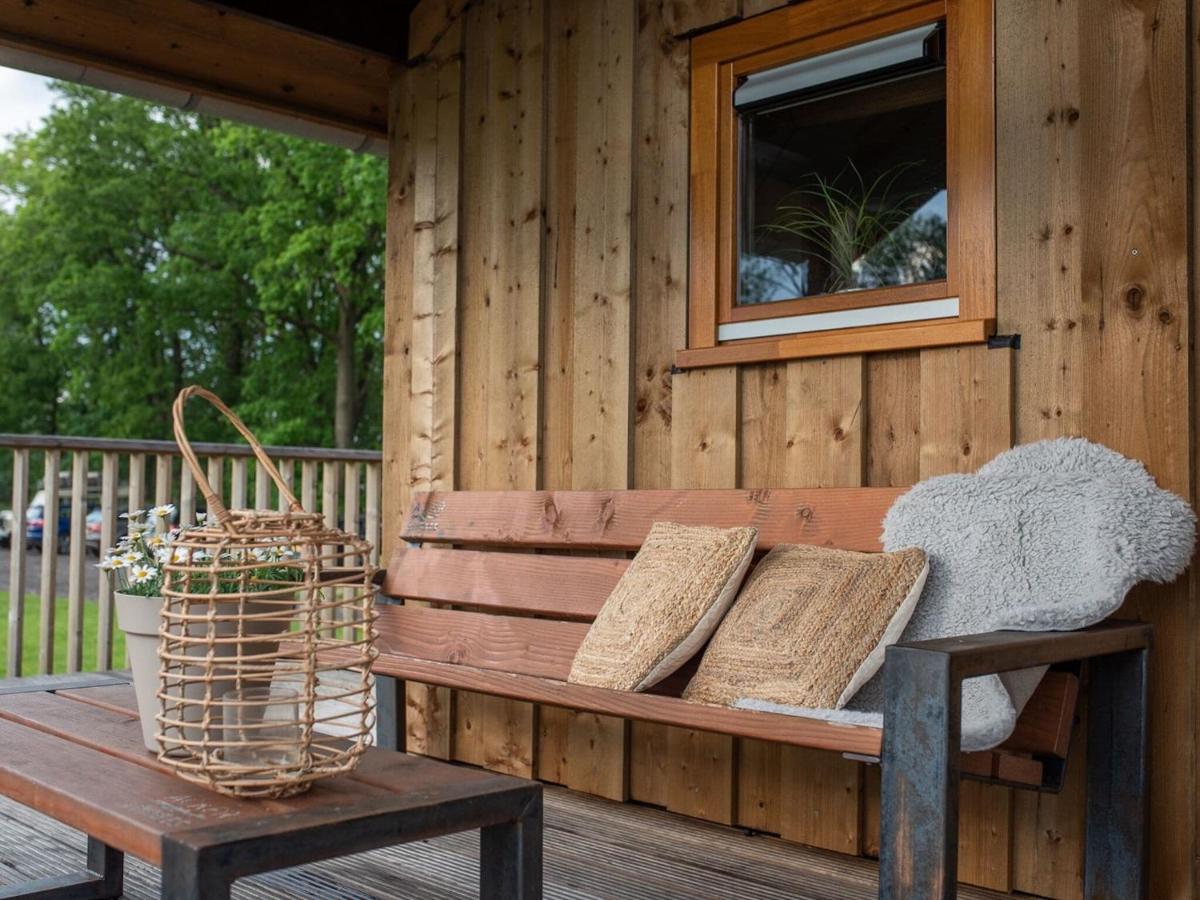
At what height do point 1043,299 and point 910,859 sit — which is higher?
point 1043,299

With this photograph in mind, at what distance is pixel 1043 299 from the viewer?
97.2 inches

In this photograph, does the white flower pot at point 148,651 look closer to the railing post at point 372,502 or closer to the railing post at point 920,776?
the railing post at point 920,776

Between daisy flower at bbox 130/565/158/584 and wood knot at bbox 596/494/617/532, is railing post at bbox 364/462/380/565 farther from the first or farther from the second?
daisy flower at bbox 130/565/158/584

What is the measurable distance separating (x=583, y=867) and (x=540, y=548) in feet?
3.35

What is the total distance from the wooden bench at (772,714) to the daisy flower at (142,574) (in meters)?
0.98

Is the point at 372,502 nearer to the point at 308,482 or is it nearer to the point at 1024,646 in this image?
the point at 308,482

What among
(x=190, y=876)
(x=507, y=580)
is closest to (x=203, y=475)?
(x=190, y=876)

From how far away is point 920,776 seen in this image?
171cm

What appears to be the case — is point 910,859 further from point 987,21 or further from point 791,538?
point 987,21

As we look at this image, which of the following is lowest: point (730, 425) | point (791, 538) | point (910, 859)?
point (910, 859)

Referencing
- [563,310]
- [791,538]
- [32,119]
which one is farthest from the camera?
[32,119]

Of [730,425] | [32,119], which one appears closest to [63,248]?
[32,119]

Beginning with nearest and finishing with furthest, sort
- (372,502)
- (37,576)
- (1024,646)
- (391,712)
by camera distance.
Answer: (1024,646) < (391,712) < (372,502) < (37,576)

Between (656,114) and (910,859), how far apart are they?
2120 mm
